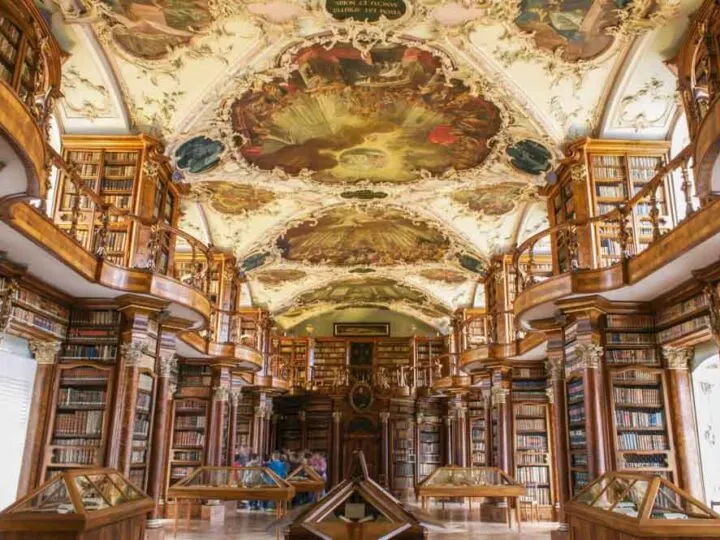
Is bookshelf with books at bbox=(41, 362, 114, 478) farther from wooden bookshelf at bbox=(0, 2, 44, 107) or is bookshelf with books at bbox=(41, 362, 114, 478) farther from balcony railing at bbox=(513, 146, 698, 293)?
balcony railing at bbox=(513, 146, 698, 293)

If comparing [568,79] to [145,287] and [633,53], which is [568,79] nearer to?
[633,53]

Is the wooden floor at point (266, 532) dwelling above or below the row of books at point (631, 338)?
below

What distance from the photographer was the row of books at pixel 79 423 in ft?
26.7

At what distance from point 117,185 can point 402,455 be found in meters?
14.0

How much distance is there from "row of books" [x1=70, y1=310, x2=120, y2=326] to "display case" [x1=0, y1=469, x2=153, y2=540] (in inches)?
129

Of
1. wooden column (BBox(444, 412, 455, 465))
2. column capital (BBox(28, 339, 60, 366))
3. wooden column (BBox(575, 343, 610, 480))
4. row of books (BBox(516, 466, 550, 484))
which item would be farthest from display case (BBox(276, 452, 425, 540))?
wooden column (BBox(444, 412, 455, 465))

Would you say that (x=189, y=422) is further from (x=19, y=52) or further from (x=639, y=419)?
(x=19, y=52)

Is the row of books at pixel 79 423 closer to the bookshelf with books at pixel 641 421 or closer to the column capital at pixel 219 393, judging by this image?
the column capital at pixel 219 393

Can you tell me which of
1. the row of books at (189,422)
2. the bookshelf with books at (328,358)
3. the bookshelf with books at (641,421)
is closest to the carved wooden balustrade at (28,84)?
the bookshelf with books at (641,421)

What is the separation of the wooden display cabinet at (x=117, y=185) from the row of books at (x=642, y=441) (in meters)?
6.46

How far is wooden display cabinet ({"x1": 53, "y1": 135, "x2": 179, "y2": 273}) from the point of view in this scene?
8.48 metres

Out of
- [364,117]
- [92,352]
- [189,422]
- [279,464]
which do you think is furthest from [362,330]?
→ [92,352]

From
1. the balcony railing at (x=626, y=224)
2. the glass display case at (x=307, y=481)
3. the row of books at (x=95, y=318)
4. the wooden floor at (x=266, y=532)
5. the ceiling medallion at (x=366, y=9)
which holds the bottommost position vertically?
the wooden floor at (x=266, y=532)

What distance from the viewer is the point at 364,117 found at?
973cm
